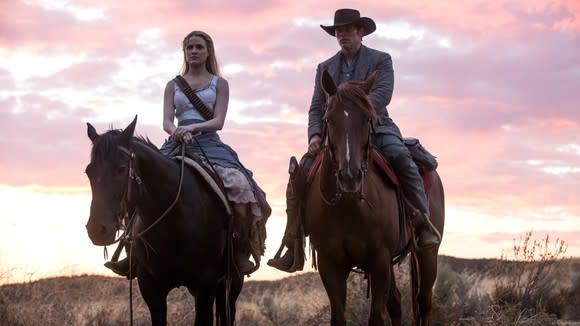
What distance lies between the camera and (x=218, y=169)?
8.20m

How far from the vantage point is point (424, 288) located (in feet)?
31.9

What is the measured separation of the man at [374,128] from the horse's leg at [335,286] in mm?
542

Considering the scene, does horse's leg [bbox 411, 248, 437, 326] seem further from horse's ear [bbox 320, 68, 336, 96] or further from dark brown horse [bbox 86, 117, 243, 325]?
→ horse's ear [bbox 320, 68, 336, 96]

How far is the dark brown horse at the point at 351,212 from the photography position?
696cm

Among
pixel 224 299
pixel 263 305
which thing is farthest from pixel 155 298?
pixel 263 305

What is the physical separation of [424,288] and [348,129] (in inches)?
141

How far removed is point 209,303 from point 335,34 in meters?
3.30

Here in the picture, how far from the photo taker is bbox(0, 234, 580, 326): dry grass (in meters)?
11.6

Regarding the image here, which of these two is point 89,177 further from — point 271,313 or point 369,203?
point 271,313

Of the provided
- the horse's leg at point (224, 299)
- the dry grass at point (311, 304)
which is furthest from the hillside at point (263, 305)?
the horse's leg at point (224, 299)

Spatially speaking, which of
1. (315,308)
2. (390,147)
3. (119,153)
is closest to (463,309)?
(315,308)

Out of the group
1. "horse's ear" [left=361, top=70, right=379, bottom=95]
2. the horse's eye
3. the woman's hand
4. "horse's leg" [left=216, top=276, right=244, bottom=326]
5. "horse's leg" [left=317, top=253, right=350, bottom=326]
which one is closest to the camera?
the horse's eye

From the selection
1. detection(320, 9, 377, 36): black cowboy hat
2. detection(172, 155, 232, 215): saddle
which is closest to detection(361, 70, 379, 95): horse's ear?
detection(320, 9, 377, 36): black cowboy hat

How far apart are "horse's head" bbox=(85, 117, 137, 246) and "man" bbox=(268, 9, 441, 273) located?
2055mm
